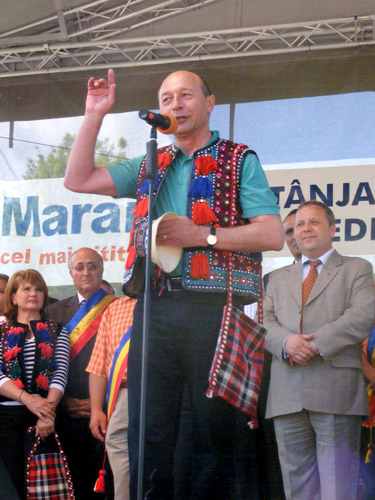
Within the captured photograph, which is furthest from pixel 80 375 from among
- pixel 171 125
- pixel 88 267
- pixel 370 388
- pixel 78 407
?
pixel 171 125

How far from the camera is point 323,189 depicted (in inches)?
174

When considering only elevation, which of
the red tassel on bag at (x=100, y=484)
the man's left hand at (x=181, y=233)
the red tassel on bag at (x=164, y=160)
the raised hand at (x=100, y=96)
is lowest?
the red tassel on bag at (x=100, y=484)

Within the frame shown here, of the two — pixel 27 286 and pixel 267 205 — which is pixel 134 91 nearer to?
pixel 27 286

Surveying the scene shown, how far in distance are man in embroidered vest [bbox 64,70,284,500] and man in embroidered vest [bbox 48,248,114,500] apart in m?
1.79

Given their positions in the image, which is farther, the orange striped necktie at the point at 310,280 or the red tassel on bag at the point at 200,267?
the orange striped necktie at the point at 310,280

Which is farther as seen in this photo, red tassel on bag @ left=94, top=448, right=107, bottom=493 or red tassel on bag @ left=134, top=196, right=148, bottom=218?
red tassel on bag @ left=94, top=448, right=107, bottom=493

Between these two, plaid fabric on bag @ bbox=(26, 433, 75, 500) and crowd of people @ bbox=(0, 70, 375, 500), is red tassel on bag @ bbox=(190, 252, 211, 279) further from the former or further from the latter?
plaid fabric on bag @ bbox=(26, 433, 75, 500)

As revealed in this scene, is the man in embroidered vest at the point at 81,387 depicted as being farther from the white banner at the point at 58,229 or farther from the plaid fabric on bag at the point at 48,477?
the white banner at the point at 58,229

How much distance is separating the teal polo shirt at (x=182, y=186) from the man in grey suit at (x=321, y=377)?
3.71 ft

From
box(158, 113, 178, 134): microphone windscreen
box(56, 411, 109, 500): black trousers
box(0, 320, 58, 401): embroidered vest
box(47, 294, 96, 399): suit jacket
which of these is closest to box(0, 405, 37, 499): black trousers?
box(0, 320, 58, 401): embroidered vest

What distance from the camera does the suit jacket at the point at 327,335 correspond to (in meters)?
3.25

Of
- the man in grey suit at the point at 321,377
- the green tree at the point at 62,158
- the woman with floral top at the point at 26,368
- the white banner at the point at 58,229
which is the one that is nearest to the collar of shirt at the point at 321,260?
the man in grey suit at the point at 321,377

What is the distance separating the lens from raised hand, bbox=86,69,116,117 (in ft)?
7.83

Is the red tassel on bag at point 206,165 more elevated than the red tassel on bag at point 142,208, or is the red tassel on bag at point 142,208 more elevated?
the red tassel on bag at point 206,165
